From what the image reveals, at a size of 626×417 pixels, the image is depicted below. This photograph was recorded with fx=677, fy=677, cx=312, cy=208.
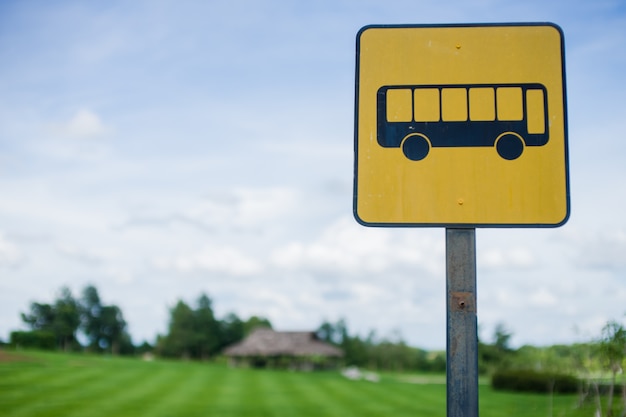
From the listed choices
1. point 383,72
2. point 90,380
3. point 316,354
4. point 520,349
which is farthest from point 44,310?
point 383,72

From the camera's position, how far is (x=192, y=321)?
278 ft

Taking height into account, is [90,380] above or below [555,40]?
below

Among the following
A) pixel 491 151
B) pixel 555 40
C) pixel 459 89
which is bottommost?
pixel 491 151

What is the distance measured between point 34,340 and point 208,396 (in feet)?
149

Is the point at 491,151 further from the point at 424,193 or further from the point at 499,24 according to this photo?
the point at 499,24

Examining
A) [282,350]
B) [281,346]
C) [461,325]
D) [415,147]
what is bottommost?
[282,350]

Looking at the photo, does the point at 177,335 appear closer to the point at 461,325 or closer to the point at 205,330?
the point at 205,330

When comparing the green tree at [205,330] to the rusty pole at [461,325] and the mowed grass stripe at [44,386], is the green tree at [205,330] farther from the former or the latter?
the rusty pole at [461,325]

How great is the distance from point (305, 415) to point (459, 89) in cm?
2720

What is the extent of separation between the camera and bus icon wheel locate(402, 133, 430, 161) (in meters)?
2.14

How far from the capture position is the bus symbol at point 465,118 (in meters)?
2.13

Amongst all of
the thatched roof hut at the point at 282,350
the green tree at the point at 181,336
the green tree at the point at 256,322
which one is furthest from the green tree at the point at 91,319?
the thatched roof hut at the point at 282,350

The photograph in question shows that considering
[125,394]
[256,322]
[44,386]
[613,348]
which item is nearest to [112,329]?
[256,322]

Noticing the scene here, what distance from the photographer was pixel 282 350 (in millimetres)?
63031
